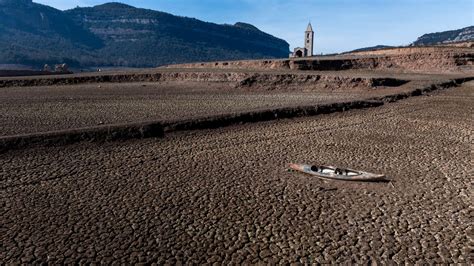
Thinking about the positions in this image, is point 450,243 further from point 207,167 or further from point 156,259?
point 207,167

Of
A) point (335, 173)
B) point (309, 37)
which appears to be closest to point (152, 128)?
point (335, 173)

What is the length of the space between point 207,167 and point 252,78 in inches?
556

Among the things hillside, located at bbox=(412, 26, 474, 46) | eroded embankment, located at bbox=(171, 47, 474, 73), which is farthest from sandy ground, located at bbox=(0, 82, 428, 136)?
hillside, located at bbox=(412, 26, 474, 46)

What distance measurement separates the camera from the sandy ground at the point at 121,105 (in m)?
10.6

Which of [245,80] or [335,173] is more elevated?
[245,80]

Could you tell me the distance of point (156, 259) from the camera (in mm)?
4230

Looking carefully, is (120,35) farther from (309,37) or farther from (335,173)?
(335,173)

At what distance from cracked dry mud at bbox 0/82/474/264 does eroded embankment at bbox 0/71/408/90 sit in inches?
404

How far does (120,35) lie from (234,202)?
165 metres

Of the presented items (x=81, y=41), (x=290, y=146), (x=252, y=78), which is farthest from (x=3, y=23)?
(x=290, y=146)

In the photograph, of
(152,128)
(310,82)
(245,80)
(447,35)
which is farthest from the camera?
(447,35)

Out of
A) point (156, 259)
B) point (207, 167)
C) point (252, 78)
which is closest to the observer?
point (156, 259)

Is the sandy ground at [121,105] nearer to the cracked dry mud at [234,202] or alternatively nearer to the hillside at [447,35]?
the cracked dry mud at [234,202]

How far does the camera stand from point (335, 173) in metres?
6.64
